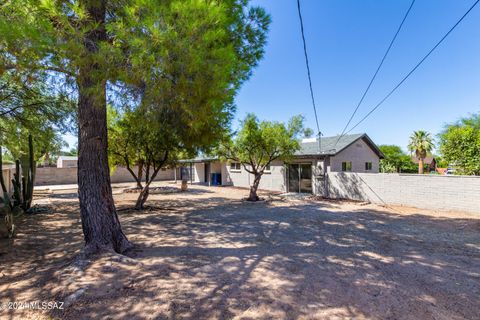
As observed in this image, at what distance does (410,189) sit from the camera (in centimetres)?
1009

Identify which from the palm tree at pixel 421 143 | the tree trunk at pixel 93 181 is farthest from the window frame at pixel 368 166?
the tree trunk at pixel 93 181

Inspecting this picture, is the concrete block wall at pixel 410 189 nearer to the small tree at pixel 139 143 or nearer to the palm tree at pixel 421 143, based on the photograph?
the small tree at pixel 139 143

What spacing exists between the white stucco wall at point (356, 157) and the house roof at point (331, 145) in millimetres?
364

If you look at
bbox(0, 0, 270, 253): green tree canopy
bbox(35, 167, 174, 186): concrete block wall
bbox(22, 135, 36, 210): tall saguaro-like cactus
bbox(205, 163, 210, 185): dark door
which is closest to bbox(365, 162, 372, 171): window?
bbox(205, 163, 210, 185): dark door

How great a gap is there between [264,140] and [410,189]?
6.77m

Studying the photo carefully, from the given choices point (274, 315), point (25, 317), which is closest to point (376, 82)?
point (274, 315)

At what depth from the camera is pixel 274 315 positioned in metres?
2.60

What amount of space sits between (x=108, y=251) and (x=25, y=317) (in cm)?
164

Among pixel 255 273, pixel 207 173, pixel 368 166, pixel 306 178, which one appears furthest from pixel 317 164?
pixel 207 173

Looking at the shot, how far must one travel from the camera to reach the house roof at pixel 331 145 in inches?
538

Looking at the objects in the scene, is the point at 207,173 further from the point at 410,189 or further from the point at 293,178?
the point at 410,189

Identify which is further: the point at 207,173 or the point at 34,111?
the point at 207,173

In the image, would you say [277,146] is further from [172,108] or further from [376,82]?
[172,108]

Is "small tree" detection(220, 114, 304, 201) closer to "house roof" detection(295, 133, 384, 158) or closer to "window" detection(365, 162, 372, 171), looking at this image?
"house roof" detection(295, 133, 384, 158)
